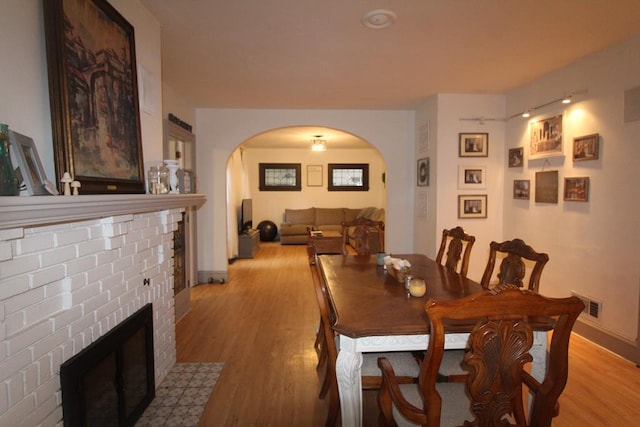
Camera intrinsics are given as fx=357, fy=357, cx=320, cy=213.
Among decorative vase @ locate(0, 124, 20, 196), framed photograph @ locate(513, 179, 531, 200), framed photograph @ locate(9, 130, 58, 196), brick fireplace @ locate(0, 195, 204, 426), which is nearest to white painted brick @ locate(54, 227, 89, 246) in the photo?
brick fireplace @ locate(0, 195, 204, 426)

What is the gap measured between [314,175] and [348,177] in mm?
919

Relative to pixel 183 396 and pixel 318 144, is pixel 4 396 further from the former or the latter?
pixel 318 144

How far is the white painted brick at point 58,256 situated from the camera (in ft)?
4.17

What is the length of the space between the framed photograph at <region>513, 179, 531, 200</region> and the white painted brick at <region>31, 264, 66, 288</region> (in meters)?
4.24

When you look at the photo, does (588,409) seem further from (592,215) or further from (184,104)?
(184,104)

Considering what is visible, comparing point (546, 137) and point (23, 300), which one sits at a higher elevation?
point (546, 137)

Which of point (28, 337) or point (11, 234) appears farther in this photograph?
point (28, 337)

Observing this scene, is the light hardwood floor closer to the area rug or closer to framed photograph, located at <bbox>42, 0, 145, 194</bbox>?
the area rug

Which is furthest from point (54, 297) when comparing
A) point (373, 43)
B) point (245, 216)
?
point (245, 216)

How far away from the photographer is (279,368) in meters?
2.65

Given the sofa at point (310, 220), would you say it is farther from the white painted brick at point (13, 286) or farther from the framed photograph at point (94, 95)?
the white painted brick at point (13, 286)

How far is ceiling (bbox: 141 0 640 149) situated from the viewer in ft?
7.55

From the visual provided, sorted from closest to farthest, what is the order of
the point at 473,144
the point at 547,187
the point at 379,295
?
the point at 379,295 → the point at 547,187 → the point at 473,144

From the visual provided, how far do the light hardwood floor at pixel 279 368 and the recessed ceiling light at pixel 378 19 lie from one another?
2472 millimetres
